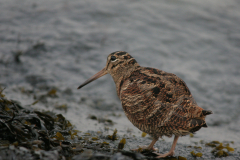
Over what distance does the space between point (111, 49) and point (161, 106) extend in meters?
5.53

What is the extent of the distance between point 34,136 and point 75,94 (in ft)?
11.4

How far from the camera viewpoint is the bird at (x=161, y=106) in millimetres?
3756

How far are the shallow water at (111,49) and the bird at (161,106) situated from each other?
1.26 metres

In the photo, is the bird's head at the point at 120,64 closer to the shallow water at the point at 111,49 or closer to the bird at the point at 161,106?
the bird at the point at 161,106

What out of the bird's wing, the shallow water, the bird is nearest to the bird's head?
the bird

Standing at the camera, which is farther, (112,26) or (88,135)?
(112,26)

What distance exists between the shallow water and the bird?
1.26m

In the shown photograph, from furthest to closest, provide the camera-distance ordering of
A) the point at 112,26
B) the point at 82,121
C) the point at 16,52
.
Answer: the point at 112,26 < the point at 16,52 < the point at 82,121

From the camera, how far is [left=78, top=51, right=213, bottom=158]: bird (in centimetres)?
376

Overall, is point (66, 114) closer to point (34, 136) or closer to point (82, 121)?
point (82, 121)

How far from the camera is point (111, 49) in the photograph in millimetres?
9133

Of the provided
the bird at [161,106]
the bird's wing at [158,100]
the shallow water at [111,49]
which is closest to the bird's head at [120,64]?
the bird at [161,106]

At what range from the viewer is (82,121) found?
5445 millimetres

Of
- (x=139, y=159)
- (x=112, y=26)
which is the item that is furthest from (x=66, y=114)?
(x=112, y=26)
